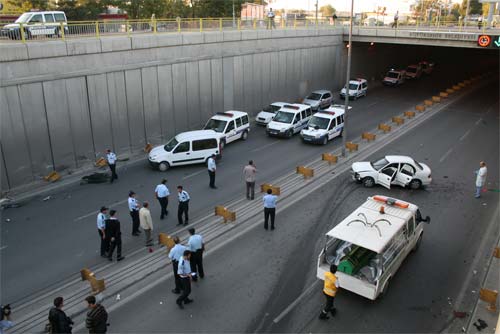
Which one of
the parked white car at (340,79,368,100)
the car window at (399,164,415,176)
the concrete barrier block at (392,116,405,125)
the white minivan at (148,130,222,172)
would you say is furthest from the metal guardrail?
the car window at (399,164,415,176)

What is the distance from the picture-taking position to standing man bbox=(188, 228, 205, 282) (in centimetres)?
1064

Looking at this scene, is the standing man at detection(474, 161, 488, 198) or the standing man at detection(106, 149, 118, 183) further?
the standing man at detection(106, 149, 118, 183)

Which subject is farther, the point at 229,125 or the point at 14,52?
the point at 229,125

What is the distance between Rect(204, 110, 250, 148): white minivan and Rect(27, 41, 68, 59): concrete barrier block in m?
8.13

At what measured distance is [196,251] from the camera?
10797 mm

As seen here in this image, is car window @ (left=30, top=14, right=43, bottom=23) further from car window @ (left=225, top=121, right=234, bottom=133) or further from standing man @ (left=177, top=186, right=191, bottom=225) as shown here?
standing man @ (left=177, top=186, right=191, bottom=225)

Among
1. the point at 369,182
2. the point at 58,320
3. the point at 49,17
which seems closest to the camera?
the point at 58,320

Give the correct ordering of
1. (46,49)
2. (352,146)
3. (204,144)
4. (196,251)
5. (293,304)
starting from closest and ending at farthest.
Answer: (293,304), (196,251), (46,49), (204,144), (352,146)

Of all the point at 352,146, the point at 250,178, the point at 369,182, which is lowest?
the point at 369,182

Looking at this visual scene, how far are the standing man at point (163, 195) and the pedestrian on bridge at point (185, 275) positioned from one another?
4779 mm

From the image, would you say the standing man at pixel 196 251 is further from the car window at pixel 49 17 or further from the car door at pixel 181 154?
the car window at pixel 49 17

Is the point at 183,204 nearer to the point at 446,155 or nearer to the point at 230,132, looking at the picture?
the point at 230,132

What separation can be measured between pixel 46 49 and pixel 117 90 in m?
3.85

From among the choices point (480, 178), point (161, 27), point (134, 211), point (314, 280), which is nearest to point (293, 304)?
point (314, 280)
